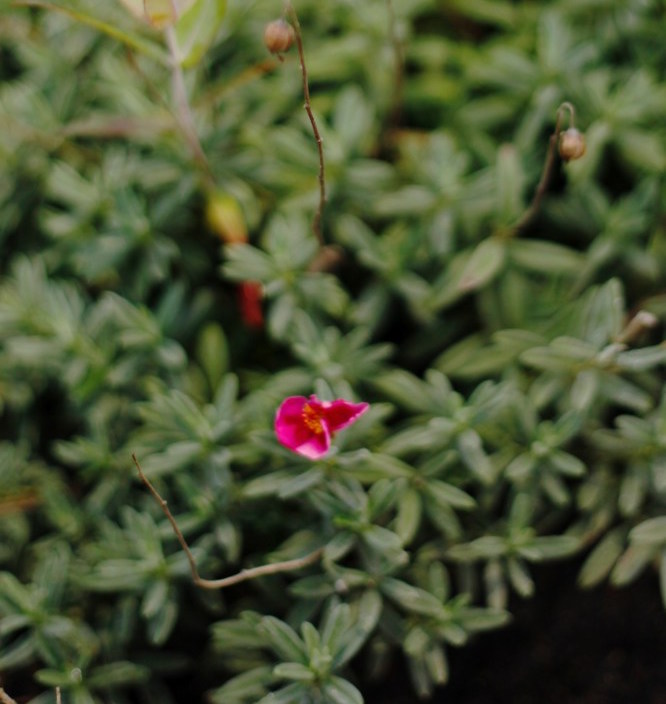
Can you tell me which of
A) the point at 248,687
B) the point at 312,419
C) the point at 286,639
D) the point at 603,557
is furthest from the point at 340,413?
the point at 603,557

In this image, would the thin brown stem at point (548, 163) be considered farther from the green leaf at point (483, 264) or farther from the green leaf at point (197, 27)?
the green leaf at point (197, 27)

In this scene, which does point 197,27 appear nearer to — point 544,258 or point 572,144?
point 572,144

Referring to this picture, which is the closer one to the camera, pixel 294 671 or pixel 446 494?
pixel 294 671

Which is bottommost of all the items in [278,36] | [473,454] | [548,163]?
[473,454]

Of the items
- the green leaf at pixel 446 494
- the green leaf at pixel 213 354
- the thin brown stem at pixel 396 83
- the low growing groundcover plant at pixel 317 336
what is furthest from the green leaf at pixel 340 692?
the thin brown stem at pixel 396 83

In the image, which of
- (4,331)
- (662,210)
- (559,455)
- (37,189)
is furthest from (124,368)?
(662,210)

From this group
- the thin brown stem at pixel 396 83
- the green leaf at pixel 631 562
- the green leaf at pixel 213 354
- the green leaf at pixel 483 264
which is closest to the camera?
the green leaf at pixel 631 562
